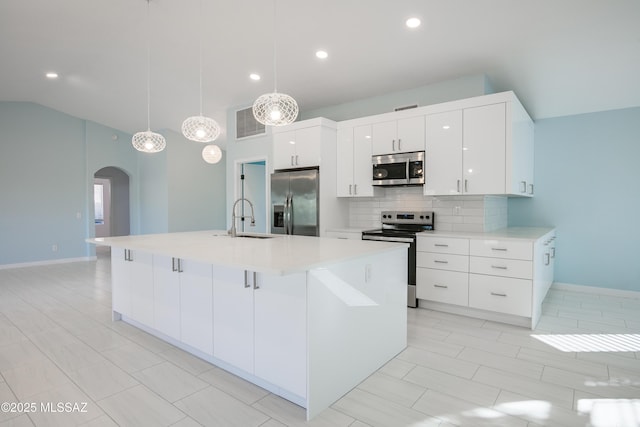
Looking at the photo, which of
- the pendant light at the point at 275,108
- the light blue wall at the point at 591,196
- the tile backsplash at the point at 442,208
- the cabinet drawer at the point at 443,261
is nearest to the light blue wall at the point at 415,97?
Result: the tile backsplash at the point at 442,208

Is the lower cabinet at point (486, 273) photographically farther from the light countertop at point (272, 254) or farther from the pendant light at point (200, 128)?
the pendant light at point (200, 128)

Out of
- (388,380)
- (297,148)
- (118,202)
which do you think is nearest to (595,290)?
(388,380)

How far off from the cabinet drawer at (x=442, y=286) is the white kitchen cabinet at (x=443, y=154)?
898mm

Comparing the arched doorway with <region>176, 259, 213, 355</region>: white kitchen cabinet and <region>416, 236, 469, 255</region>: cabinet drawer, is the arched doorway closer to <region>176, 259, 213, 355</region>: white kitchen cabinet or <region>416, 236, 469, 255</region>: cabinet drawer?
<region>176, 259, 213, 355</region>: white kitchen cabinet

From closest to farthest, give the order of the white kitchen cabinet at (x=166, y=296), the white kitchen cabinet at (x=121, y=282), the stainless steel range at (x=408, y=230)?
the white kitchen cabinet at (x=166, y=296), the white kitchen cabinet at (x=121, y=282), the stainless steel range at (x=408, y=230)

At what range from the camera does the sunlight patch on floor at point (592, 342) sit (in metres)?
2.71

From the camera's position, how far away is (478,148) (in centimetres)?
357

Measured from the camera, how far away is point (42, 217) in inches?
273

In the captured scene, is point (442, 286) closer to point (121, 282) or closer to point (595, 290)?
point (595, 290)

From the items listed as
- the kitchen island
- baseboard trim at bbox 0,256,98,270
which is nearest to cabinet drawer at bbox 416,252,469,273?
the kitchen island

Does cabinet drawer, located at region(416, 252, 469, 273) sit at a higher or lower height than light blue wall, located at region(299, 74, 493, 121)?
lower

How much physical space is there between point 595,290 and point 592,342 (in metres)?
1.93

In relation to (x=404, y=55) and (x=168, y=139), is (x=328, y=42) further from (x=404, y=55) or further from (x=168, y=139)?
(x=168, y=139)

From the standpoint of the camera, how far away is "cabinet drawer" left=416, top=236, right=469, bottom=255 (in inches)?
137
